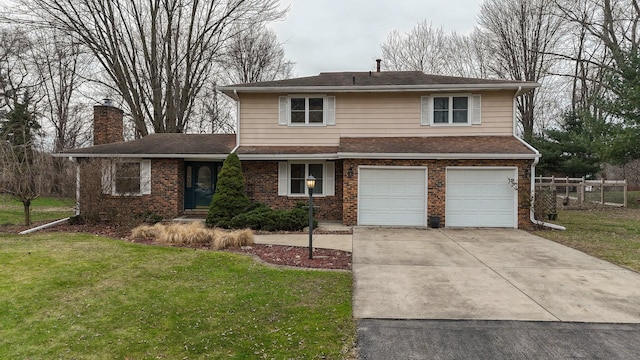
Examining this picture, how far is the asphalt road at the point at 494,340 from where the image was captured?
11.5 feet

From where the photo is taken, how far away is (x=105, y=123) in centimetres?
1473

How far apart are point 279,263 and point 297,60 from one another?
83.1 ft

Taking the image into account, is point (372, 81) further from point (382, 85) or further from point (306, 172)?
point (306, 172)

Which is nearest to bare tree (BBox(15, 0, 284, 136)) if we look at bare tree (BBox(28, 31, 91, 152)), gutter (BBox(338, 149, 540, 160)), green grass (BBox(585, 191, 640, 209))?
bare tree (BBox(28, 31, 91, 152))

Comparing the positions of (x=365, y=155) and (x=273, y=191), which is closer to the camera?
(x=365, y=155)

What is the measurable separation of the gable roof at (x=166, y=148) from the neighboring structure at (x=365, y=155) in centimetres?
5

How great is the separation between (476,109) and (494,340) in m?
10.8

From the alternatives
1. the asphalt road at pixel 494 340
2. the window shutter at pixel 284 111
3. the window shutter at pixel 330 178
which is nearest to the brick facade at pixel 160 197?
the window shutter at pixel 284 111

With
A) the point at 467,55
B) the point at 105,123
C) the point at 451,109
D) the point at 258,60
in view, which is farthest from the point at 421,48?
the point at 105,123

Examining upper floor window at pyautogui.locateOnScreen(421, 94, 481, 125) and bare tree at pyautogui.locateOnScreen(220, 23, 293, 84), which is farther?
bare tree at pyautogui.locateOnScreen(220, 23, 293, 84)

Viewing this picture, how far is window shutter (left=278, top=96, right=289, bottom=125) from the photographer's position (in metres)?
13.4

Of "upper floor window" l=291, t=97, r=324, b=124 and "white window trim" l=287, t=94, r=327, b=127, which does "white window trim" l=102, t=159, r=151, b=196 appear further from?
"upper floor window" l=291, t=97, r=324, b=124

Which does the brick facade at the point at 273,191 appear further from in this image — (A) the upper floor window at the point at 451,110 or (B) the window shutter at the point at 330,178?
(A) the upper floor window at the point at 451,110

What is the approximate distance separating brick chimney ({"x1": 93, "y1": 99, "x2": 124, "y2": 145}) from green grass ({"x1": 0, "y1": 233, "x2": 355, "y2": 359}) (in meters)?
8.71
